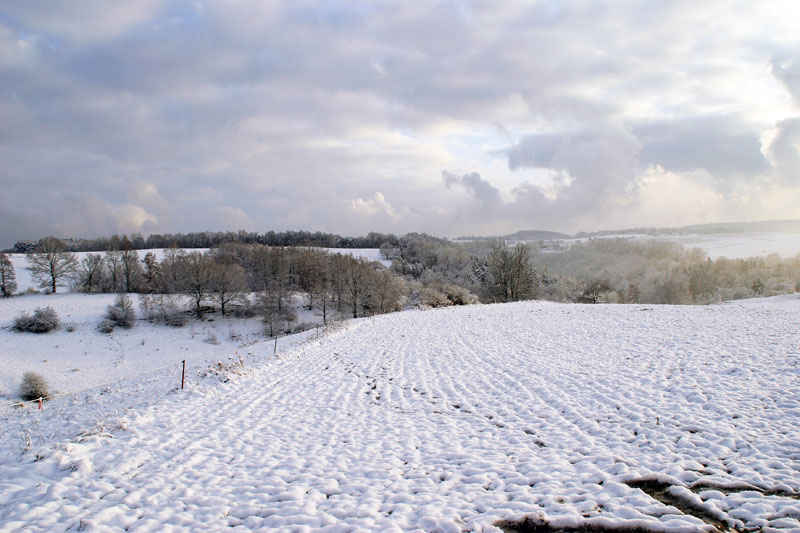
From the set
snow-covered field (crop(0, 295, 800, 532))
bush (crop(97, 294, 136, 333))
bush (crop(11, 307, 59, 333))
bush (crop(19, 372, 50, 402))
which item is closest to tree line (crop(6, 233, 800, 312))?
bush (crop(97, 294, 136, 333))

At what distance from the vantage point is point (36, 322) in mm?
37469

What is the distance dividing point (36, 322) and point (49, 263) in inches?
A: 774

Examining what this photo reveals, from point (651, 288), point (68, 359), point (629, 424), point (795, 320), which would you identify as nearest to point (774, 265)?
point (651, 288)

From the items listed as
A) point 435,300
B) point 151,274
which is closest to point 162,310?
point 151,274

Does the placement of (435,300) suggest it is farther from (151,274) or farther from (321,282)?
(151,274)

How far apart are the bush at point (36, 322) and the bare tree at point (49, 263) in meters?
16.3

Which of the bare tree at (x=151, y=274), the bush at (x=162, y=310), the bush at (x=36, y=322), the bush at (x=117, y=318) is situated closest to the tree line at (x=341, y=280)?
the bare tree at (x=151, y=274)

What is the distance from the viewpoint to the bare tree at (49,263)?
167ft

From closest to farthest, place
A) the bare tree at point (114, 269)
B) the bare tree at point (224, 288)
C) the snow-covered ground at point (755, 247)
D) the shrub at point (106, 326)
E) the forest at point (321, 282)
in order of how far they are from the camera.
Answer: the shrub at point (106, 326)
the forest at point (321, 282)
the bare tree at point (224, 288)
the bare tree at point (114, 269)
the snow-covered ground at point (755, 247)

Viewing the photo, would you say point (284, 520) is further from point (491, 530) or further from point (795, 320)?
point (795, 320)

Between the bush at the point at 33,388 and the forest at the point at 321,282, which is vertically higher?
the forest at the point at 321,282

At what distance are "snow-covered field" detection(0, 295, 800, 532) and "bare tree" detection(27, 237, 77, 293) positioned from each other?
49.0 metres

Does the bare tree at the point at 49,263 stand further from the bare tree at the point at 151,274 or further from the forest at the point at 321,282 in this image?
the bare tree at the point at 151,274

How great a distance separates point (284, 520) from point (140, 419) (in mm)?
6941
